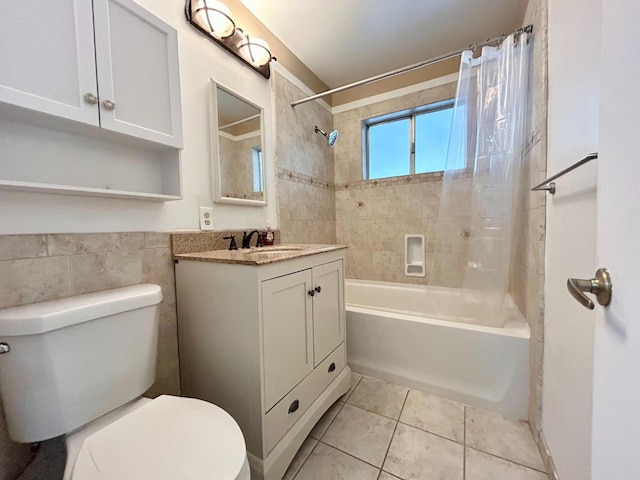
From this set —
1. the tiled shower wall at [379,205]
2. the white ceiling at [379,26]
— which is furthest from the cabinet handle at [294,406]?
the white ceiling at [379,26]

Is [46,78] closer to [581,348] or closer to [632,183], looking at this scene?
[632,183]

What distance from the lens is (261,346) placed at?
37.9 inches

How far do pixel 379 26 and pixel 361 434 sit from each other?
8.17 ft

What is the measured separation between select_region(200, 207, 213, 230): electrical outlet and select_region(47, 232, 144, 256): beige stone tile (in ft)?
1.00

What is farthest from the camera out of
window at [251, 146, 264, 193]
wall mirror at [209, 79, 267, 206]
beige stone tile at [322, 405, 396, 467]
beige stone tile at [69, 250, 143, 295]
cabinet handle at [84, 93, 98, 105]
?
window at [251, 146, 264, 193]

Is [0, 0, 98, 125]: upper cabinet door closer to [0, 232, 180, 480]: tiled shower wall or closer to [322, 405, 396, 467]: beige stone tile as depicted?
[0, 232, 180, 480]: tiled shower wall

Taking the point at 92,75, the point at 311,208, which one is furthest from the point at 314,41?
the point at 92,75

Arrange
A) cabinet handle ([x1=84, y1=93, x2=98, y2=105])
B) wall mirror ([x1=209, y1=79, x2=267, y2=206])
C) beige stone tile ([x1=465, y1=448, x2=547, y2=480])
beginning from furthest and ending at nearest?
wall mirror ([x1=209, y1=79, x2=267, y2=206]) → beige stone tile ([x1=465, y1=448, x2=547, y2=480]) → cabinet handle ([x1=84, y1=93, x2=98, y2=105])

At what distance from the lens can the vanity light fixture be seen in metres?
1.31

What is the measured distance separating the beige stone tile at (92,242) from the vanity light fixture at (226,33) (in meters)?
1.13

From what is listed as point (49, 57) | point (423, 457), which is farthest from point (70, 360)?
point (423, 457)

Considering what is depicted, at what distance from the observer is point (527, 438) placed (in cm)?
123

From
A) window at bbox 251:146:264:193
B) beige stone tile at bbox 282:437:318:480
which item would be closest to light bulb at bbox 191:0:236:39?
window at bbox 251:146:264:193

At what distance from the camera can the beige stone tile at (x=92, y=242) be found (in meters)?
0.88
